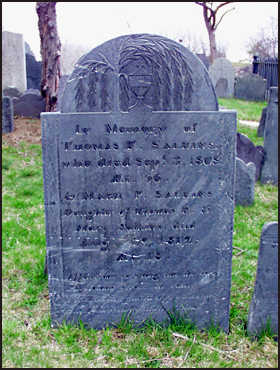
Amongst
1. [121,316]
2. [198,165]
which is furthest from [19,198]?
[198,165]

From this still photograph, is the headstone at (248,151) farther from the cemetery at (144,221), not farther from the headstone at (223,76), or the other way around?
the headstone at (223,76)

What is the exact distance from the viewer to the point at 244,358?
9.60 ft

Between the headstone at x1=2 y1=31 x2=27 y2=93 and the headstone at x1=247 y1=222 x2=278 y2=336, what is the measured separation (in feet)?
43.2

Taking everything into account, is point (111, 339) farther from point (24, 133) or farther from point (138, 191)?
point (24, 133)

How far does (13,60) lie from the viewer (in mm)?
14523

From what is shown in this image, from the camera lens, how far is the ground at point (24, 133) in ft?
30.7

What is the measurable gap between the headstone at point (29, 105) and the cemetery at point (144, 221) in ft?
27.5

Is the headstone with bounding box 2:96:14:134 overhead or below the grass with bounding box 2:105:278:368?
overhead

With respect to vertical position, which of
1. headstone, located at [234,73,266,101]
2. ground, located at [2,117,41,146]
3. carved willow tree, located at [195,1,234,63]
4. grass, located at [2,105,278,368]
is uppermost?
carved willow tree, located at [195,1,234,63]

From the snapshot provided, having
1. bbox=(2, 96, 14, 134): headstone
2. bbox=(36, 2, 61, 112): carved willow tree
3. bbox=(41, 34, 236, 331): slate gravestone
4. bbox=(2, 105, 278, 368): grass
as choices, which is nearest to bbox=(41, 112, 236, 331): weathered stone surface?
bbox=(41, 34, 236, 331): slate gravestone

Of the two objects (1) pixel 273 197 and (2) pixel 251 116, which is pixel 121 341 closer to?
(1) pixel 273 197

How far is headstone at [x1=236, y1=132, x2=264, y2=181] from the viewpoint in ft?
23.7

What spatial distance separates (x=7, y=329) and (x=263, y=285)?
201 centimetres

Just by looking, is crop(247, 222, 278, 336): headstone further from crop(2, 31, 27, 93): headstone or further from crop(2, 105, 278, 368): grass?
crop(2, 31, 27, 93): headstone
